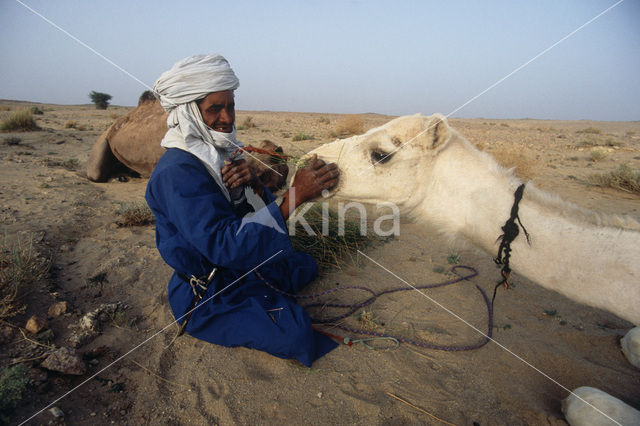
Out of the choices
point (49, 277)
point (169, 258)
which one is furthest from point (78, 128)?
point (169, 258)

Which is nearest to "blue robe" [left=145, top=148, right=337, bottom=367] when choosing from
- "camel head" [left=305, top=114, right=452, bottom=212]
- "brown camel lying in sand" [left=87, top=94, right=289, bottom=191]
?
"camel head" [left=305, top=114, right=452, bottom=212]

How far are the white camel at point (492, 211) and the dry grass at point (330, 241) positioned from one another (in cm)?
166

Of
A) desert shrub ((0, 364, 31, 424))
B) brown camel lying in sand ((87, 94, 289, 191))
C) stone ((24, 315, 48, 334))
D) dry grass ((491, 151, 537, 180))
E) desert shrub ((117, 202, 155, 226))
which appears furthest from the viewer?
dry grass ((491, 151, 537, 180))

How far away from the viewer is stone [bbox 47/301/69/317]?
246 centimetres

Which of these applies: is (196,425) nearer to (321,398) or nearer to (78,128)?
(321,398)

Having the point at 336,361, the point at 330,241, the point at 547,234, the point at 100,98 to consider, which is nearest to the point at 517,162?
the point at 330,241

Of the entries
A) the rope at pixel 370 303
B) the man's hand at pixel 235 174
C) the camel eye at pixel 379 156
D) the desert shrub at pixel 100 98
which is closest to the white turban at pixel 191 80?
the man's hand at pixel 235 174

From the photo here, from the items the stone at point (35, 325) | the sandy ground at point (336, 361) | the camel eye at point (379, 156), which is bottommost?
the sandy ground at point (336, 361)

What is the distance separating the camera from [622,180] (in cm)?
688

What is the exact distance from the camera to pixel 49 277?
289 centimetres

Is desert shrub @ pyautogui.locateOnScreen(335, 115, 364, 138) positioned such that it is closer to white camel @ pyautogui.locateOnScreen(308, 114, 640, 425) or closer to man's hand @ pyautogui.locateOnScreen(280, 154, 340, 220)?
white camel @ pyautogui.locateOnScreen(308, 114, 640, 425)

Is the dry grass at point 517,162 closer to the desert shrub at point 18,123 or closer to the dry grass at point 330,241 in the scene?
the dry grass at point 330,241

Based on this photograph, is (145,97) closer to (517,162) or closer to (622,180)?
(517,162)

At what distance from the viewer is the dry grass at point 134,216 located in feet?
14.1
